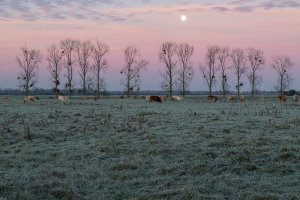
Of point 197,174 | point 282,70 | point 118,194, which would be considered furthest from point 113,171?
point 282,70

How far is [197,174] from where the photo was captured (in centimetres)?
690

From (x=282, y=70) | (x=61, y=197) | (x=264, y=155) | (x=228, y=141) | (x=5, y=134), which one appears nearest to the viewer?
(x=61, y=197)

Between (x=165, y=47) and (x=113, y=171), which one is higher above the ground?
(x=165, y=47)

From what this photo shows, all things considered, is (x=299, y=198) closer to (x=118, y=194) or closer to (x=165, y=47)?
(x=118, y=194)

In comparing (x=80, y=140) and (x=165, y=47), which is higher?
(x=165, y=47)

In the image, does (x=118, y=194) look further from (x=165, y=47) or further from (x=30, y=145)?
(x=165, y=47)

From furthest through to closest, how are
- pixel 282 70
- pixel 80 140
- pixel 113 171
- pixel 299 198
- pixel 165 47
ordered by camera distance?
1. pixel 282 70
2. pixel 165 47
3. pixel 80 140
4. pixel 113 171
5. pixel 299 198

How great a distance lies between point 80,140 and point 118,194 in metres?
5.59

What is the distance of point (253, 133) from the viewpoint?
11.5 metres

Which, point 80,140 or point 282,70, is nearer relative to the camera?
point 80,140

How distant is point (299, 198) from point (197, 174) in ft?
7.52

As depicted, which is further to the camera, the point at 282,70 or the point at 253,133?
the point at 282,70

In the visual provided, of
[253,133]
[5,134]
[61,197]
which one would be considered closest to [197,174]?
[61,197]

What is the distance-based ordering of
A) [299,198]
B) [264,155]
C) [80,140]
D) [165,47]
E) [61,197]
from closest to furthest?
[299,198], [61,197], [264,155], [80,140], [165,47]
